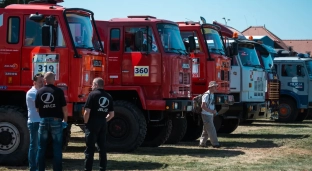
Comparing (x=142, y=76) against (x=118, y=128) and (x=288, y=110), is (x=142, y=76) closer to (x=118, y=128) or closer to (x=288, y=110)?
(x=118, y=128)

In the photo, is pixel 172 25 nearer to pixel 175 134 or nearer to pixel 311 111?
pixel 175 134

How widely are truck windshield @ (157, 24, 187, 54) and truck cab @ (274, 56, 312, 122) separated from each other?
533 inches

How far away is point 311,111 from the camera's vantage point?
33062 millimetres

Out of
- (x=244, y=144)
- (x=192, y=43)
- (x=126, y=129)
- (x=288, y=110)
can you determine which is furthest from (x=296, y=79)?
(x=126, y=129)

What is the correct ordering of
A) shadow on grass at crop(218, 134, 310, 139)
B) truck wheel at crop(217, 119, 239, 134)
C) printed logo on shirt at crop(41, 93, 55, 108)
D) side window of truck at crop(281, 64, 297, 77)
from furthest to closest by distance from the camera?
side window of truck at crop(281, 64, 297, 77) → truck wheel at crop(217, 119, 239, 134) → shadow on grass at crop(218, 134, 310, 139) → printed logo on shirt at crop(41, 93, 55, 108)

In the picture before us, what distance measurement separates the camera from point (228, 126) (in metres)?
23.6

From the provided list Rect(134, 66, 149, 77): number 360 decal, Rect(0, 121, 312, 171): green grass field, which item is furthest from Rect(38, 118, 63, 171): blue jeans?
Rect(134, 66, 149, 77): number 360 decal

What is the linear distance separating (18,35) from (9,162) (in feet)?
8.21

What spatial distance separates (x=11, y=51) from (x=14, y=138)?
68.4 inches

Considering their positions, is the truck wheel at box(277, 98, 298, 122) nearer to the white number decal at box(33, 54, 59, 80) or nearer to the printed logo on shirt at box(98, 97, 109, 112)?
the white number decal at box(33, 54, 59, 80)

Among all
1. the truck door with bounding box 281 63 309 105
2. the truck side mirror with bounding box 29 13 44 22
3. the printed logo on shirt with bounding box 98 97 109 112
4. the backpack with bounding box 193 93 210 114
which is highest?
the truck side mirror with bounding box 29 13 44 22

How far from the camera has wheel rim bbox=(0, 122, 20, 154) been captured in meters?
13.6

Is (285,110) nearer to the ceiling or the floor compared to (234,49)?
nearer to the floor

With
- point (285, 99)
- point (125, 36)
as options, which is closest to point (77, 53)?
point (125, 36)
